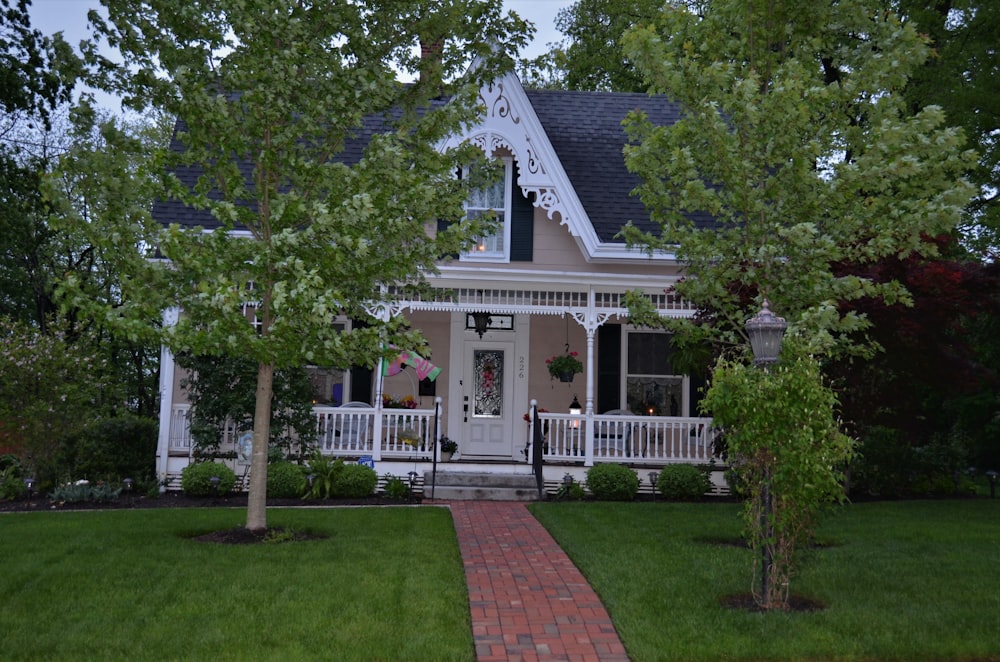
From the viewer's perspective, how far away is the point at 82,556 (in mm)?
8055

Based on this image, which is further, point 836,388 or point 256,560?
point 836,388

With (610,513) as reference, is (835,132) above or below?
above

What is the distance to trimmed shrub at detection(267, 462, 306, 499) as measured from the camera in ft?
41.4

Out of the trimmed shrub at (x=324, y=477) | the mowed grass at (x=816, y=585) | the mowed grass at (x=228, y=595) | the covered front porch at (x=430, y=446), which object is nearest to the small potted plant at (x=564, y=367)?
the covered front porch at (x=430, y=446)

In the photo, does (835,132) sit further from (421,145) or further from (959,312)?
(421,145)

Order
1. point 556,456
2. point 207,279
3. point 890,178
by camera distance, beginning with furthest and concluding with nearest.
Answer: point 556,456
point 890,178
point 207,279

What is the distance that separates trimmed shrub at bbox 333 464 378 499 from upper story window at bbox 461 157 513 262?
4235 millimetres

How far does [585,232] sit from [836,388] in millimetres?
4744

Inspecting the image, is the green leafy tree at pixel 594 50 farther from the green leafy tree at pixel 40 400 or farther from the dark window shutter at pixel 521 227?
the green leafy tree at pixel 40 400

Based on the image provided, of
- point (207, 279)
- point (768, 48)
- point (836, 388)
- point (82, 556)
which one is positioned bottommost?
point (82, 556)

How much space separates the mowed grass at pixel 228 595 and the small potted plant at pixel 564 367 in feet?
16.9

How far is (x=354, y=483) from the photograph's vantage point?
12.7 meters

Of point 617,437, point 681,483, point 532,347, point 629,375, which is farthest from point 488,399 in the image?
point 681,483

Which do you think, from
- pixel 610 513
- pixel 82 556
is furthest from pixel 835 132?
pixel 82 556
